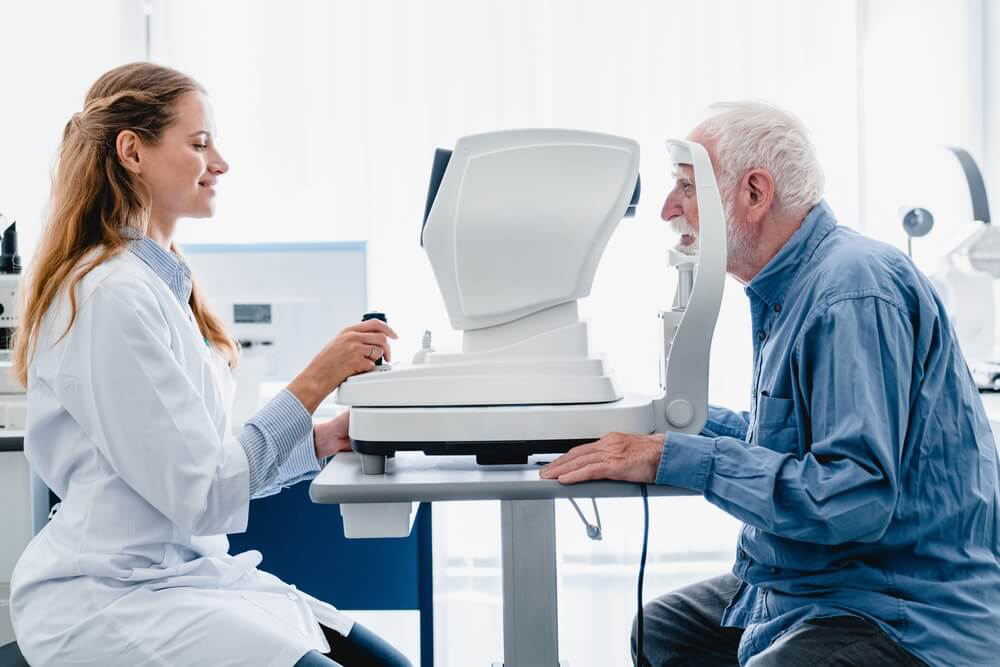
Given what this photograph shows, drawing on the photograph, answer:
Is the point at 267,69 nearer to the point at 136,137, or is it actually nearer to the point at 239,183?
the point at 239,183

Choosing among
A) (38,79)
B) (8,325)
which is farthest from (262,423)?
(38,79)

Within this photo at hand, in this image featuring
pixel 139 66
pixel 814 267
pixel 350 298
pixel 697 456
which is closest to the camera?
pixel 697 456

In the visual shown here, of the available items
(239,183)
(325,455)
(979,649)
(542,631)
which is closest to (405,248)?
(239,183)

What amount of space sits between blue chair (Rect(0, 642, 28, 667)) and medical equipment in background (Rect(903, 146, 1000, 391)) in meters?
2.10

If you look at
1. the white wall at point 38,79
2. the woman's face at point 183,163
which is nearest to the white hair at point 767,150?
the woman's face at point 183,163

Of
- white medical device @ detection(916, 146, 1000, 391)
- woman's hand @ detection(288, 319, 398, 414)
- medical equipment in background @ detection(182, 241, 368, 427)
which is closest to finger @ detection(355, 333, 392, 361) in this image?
woman's hand @ detection(288, 319, 398, 414)

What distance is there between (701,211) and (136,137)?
2.59 ft

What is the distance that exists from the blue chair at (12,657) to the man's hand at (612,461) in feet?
2.38

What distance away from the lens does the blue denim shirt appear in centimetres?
105

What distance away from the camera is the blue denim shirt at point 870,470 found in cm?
105

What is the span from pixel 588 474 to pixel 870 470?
12.7 inches

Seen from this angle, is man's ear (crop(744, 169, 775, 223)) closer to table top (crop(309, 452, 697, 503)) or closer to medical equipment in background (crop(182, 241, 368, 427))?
table top (crop(309, 452, 697, 503))

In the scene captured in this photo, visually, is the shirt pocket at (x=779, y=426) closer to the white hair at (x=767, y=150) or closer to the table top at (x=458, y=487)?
the table top at (x=458, y=487)

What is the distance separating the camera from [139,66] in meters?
1.33
